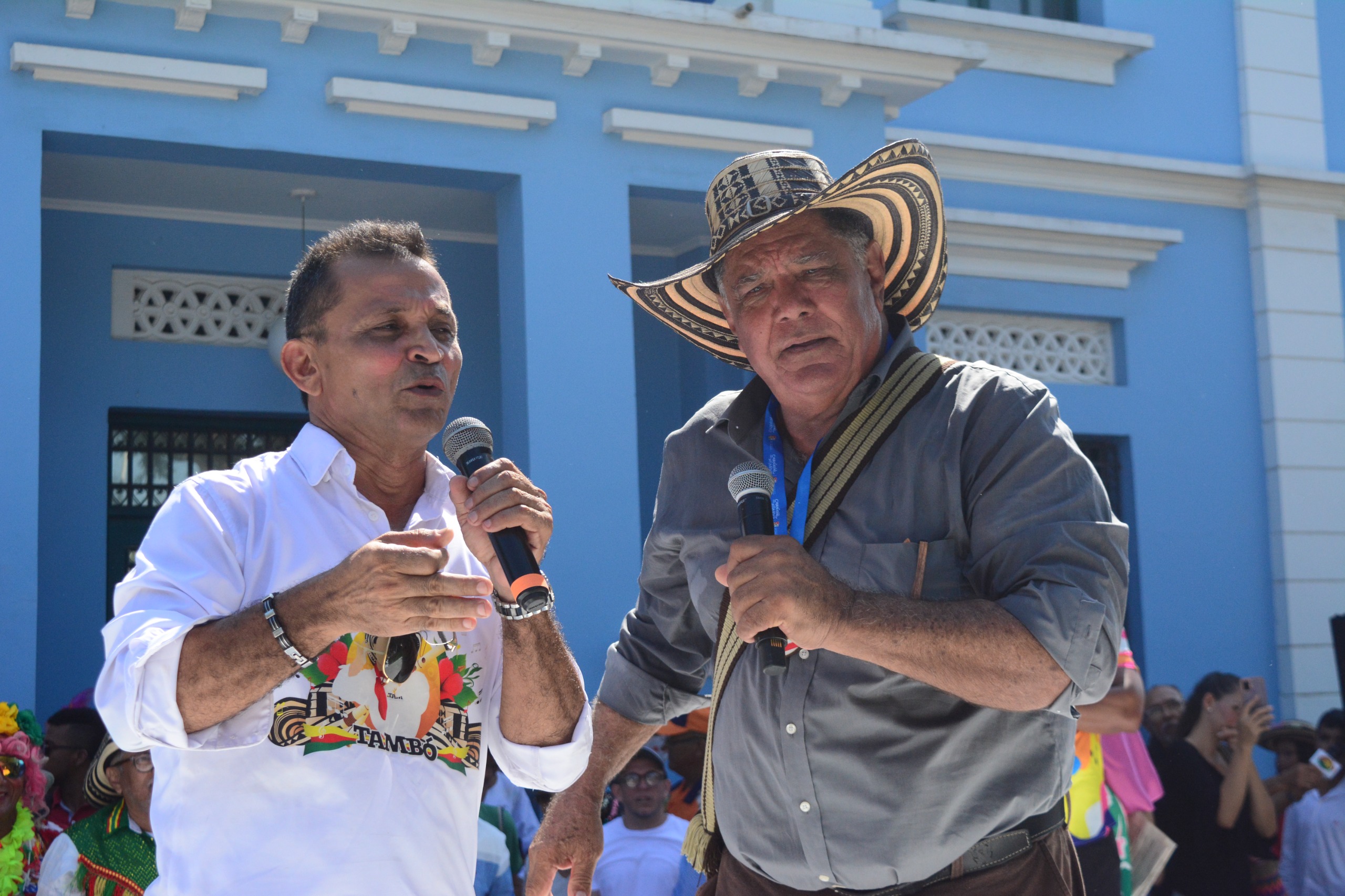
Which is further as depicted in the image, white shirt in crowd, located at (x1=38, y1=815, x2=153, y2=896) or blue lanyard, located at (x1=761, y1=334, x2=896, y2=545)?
white shirt in crowd, located at (x1=38, y1=815, x2=153, y2=896)

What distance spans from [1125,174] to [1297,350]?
189cm

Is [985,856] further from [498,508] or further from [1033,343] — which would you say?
[1033,343]

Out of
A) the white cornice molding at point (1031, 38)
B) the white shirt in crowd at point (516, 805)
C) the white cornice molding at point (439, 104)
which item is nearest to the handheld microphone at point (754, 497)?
the white shirt in crowd at point (516, 805)

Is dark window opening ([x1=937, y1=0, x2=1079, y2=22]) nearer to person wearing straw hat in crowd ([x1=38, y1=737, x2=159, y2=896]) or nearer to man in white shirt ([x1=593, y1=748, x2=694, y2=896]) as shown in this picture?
man in white shirt ([x1=593, y1=748, x2=694, y2=896])

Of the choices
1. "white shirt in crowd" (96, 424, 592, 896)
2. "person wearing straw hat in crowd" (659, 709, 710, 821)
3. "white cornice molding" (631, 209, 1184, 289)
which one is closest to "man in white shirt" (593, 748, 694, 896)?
"person wearing straw hat in crowd" (659, 709, 710, 821)

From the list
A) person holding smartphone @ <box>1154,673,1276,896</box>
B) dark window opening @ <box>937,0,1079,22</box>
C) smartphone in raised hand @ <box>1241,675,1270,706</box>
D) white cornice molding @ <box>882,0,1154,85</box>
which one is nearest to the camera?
person holding smartphone @ <box>1154,673,1276,896</box>

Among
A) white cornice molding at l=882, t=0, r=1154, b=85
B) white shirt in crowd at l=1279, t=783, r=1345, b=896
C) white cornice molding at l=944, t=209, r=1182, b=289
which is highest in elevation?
white cornice molding at l=882, t=0, r=1154, b=85

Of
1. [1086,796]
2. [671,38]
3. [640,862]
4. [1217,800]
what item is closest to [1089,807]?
[1086,796]

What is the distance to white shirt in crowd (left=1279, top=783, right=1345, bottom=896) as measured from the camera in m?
8.06

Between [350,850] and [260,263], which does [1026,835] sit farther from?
[260,263]

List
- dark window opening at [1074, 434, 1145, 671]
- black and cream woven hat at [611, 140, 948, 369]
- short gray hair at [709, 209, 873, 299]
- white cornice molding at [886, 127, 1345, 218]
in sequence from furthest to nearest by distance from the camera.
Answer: dark window opening at [1074, 434, 1145, 671] → white cornice molding at [886, 127, 1345, 218] → short gray hair at [709, 209, 873, 299] → black and cream woven hat at [611, 140, 948, 369]

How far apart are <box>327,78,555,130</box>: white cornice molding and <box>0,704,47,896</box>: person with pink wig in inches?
135

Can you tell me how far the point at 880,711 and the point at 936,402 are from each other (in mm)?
652

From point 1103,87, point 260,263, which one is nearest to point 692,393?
point 260,263
